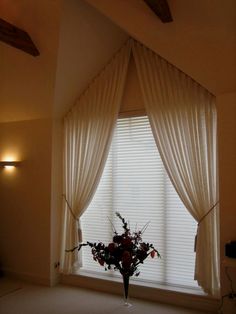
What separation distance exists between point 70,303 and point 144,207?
4.55 ft

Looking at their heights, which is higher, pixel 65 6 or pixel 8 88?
pixel 65 6

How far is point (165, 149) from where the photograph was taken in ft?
11.2

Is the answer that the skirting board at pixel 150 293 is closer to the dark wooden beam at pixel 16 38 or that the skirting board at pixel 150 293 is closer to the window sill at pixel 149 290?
the window sill at pixel 149 290

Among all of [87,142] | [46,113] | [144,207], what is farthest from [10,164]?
[144,207]

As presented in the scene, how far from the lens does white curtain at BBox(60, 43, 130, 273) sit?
3844mm

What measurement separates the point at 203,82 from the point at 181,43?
0.45 metres

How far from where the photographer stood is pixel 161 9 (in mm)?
2523

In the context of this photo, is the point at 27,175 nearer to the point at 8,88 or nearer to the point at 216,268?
the point at 8,88

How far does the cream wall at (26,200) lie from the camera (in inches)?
164

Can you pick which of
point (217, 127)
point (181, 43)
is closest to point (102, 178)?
point (217, 127)

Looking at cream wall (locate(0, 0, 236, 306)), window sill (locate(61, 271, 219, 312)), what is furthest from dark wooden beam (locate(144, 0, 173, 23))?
window sill (locate(61, 271, 219, 312))

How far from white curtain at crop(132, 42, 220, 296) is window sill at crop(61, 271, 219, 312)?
185mm

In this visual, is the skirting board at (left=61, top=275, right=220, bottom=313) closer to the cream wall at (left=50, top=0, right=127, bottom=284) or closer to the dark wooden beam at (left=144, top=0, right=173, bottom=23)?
the cream wall at (left=50, top=0, right=127, bottom=284)

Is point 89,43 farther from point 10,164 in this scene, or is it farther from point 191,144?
point 10,164
